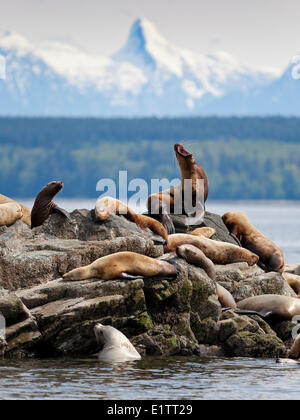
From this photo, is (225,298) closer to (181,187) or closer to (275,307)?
(275,307)

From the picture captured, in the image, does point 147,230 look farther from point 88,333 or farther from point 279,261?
point 88,333

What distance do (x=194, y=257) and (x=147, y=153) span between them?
162m

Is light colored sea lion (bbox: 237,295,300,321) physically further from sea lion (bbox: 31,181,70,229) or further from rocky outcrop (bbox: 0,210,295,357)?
sea lion (bbox: 31,181,70,229)

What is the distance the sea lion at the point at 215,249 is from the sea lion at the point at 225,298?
6.22ft

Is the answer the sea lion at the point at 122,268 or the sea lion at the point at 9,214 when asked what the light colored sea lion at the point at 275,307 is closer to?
the sea lion at the point at 122,268

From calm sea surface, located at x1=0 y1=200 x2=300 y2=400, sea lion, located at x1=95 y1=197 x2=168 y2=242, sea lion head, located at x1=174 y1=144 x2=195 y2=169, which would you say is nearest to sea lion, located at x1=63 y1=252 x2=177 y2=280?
calm sea surface, located at x1=0 y1=200 x2=300 y2=400

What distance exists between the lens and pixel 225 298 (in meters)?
14.7

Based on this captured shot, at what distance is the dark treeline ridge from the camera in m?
187

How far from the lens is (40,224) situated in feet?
53.3

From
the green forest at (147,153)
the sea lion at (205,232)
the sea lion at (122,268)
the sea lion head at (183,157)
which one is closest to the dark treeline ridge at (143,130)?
the green forest at (147,153)

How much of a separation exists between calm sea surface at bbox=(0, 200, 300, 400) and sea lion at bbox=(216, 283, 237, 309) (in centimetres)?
192

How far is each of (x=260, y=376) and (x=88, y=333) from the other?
9.56ft

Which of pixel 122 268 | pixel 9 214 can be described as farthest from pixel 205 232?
pixel 122 268

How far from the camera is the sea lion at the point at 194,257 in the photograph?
1460cm
